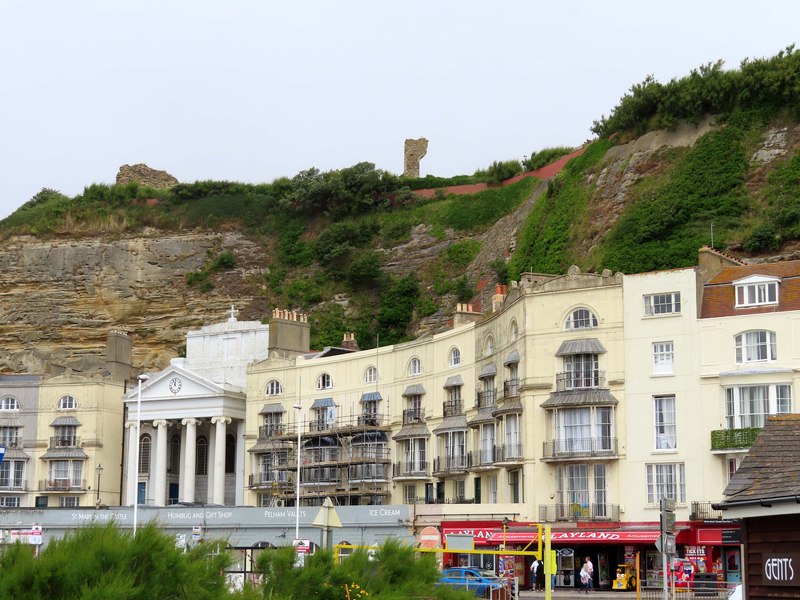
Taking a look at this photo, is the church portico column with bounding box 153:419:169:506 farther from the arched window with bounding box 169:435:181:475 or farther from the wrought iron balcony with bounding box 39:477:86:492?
the wrought iron balcony with bounding box 39:477:86:492

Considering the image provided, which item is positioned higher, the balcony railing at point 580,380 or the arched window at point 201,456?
the balcony railing at point 580,380

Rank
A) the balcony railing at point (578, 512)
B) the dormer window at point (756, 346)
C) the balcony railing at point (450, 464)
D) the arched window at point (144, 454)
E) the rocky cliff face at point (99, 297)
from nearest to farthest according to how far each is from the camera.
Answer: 1. the dormer window at point (756, 346)
2. the balcony railing at point (578, 512)
3. the balcony railing at point (450, 464)
4. the arched window at point (144, 454)
5. the rocky cliff face at point (99, 297)

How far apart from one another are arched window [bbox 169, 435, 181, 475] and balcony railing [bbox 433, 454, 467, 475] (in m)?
24.7

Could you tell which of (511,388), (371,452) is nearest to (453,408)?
(371,452)

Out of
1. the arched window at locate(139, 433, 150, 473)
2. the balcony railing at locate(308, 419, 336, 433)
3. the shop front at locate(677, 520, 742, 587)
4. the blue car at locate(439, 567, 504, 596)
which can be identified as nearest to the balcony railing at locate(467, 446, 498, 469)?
the shop front at locate(677, 520, 742, 587)

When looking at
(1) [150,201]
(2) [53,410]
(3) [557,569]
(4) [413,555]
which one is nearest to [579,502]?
(3) [557,569]

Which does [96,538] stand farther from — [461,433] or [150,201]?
[150,201]

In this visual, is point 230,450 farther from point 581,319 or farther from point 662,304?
point 662,304

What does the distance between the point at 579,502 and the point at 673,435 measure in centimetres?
506

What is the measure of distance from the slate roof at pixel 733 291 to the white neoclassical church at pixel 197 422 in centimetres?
3373

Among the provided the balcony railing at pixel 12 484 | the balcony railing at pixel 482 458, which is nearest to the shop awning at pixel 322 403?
the balcony railing at pixel 482 458

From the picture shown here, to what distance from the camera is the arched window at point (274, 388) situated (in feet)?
258

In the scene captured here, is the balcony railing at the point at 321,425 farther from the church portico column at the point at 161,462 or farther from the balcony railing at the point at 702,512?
the balcony railing at the point at 702,512

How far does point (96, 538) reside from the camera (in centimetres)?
1619
